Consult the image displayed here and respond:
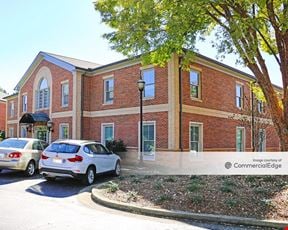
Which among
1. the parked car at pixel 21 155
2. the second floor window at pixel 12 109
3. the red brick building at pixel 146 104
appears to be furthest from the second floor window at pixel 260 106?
the second floor window at pixel 12 109

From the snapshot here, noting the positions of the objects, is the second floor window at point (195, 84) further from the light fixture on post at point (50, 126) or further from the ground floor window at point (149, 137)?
the light fixture on post at point (50, 126)

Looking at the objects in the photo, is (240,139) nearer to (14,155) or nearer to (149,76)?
(149,76)

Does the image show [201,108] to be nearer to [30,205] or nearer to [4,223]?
[30,205]

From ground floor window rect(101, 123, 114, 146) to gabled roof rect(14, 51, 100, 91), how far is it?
14.9 feet

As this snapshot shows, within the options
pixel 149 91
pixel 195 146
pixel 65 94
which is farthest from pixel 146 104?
pixel 65 94

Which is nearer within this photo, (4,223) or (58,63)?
(4,223)

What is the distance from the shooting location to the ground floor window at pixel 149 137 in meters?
18.1

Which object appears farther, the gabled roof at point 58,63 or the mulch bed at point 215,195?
the gabled roof at point 58,63

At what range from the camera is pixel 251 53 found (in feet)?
35.7

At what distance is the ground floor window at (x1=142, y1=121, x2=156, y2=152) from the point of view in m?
18.1

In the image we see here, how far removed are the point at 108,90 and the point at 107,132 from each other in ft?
9.13

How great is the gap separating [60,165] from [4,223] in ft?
16.6

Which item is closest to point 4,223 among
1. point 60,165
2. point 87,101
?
point 60,165

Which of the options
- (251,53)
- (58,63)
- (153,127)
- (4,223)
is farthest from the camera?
(58,63)
